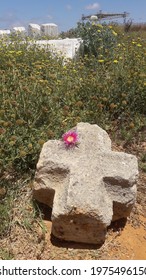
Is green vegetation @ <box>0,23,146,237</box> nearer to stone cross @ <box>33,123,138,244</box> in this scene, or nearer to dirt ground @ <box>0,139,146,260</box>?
dirt ground @ <box>0,139,146,260</box>

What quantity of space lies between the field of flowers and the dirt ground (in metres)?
0.51

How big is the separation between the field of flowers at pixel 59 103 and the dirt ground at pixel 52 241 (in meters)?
0.51

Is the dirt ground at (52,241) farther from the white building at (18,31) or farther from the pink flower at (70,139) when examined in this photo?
the white building at (18,31)

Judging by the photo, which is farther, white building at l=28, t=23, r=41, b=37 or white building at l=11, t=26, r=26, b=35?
white building at l=28, t=23, r=41, b=37

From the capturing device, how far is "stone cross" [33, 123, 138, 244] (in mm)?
2564

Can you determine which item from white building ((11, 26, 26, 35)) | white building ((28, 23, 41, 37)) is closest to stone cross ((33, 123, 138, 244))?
white building ((11, 26, 26, 35))

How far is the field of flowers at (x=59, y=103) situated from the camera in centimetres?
334

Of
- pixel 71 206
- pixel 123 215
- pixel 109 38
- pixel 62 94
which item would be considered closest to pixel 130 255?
pixel 123 215

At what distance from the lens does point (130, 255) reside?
108 inches

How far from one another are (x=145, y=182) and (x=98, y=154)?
873 mm

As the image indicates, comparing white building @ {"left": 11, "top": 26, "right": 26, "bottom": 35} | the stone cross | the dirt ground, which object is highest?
white building @ {"left": 11, "top": 26, "right": 26, "bottom": 35}

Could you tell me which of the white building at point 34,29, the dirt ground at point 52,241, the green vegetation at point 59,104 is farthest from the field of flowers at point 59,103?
the white building at point 34,29

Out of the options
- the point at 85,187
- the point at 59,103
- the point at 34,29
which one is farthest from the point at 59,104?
the point at 34,29

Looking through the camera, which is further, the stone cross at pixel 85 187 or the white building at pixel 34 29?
the white building at pixel 34 29
